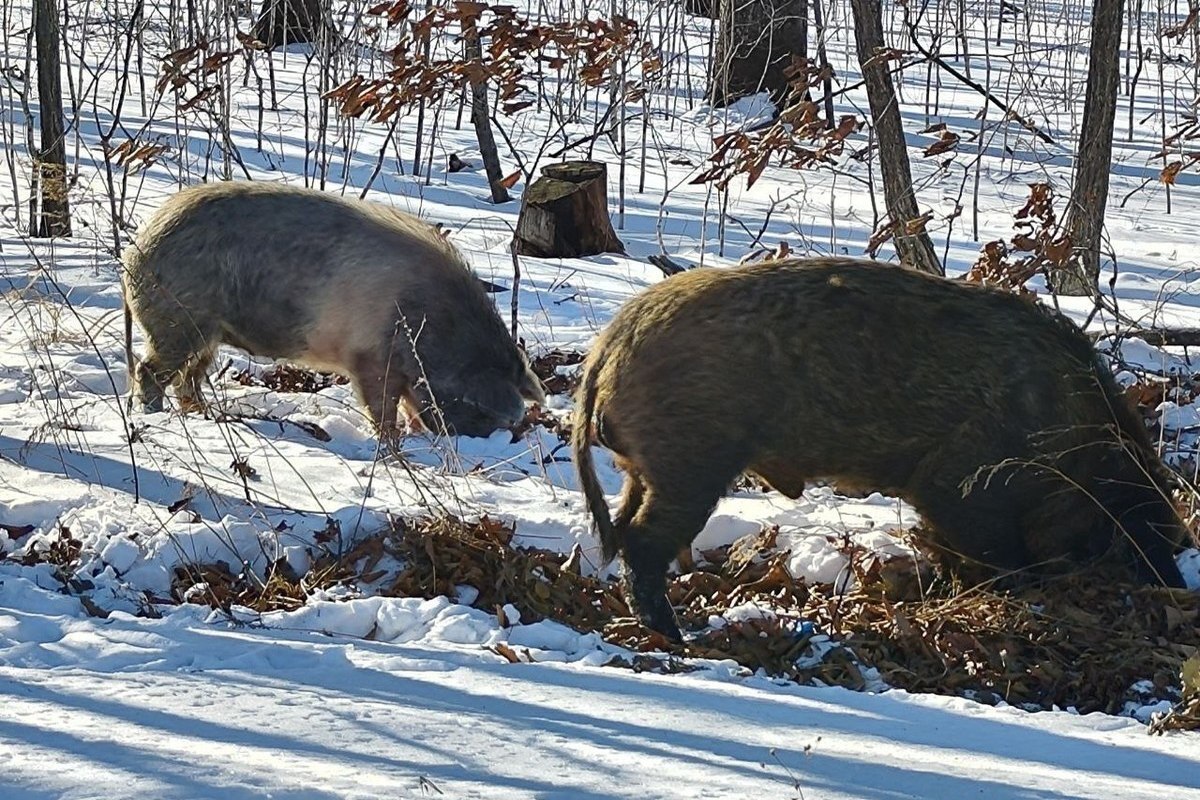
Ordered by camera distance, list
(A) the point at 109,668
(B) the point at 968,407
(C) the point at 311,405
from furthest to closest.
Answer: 1. (C) the point at 311,405
2. (B) the point at 968,407
3. (A) the point at 109,668

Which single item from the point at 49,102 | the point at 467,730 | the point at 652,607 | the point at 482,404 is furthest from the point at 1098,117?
the point at 49,102

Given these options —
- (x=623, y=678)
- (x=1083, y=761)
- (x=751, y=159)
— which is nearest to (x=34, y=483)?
(x=623, y=678)

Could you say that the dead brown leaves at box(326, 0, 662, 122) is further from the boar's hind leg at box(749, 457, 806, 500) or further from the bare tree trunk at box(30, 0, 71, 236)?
the boar's hind leg at box(749, 457, 806, 500)

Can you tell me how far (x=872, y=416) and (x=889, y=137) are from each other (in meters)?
3.50

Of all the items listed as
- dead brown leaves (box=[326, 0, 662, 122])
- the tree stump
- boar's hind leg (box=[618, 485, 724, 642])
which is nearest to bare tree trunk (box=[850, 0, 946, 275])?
dead brown leaves (box=[326, 0, 662, 122])

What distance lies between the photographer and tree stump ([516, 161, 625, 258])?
9.88 m

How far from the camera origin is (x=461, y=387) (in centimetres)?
678

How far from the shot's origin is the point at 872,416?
4844 mm

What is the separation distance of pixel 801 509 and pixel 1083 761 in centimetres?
228

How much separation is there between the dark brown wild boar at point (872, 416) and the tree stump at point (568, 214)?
498cm

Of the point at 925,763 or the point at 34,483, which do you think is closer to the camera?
the point at 925,763

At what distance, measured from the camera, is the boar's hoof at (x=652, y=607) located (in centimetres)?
464

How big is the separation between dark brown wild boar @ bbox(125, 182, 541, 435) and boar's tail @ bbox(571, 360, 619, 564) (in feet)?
6.03

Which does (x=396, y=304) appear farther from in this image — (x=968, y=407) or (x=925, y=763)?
(x=925, y=763)
